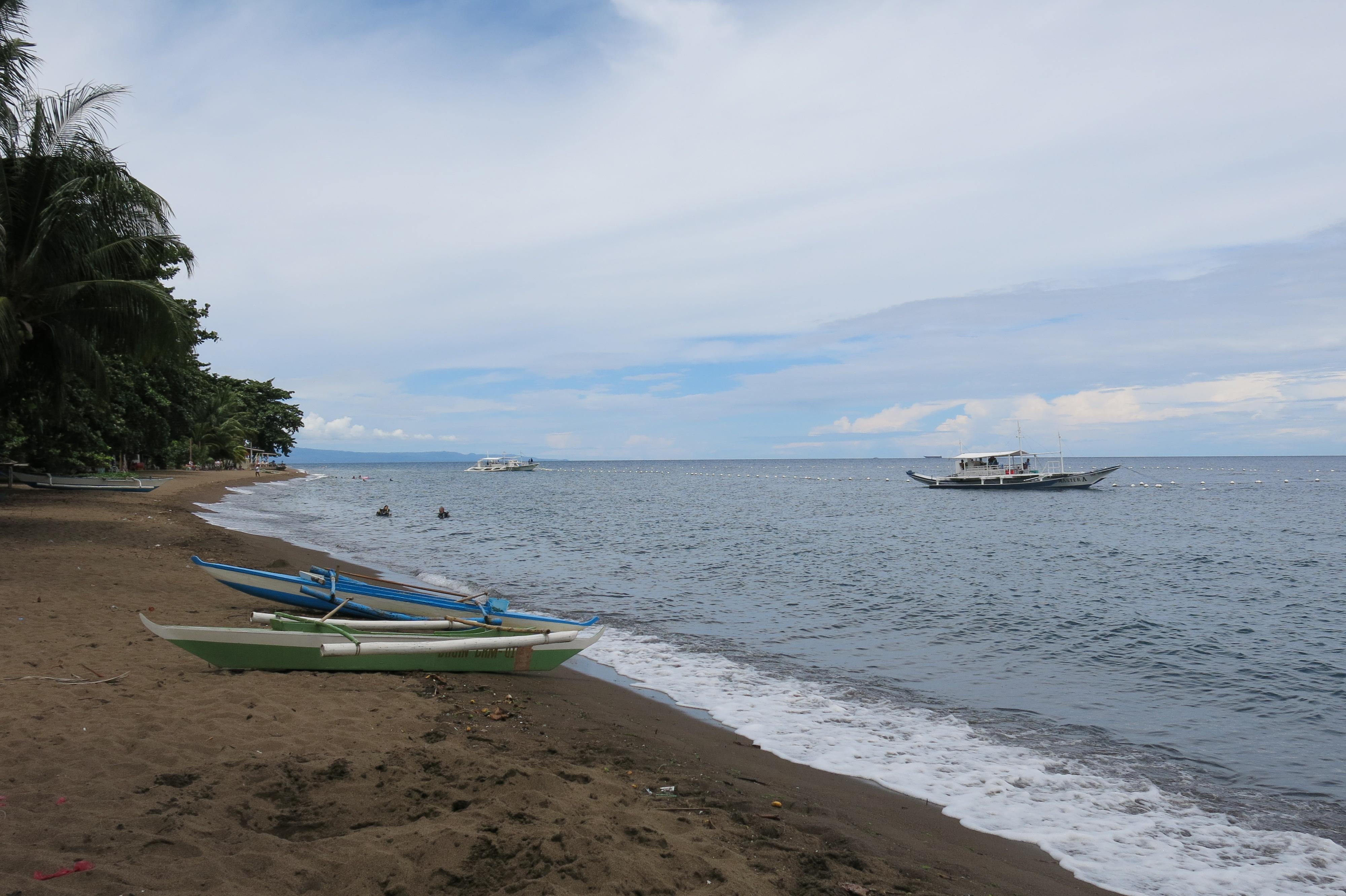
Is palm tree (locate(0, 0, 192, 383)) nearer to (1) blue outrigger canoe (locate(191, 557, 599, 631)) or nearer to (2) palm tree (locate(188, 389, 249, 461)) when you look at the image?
(1) blue outrigger canoe (locate(191, 557, 599, 631))

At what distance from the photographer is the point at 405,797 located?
5285 millimetres

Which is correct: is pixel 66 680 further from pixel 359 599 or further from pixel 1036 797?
pixel 1036 797

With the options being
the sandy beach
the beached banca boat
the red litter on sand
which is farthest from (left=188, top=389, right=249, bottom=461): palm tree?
the red litter on sand

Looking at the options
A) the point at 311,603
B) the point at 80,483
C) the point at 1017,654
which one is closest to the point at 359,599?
the point at 311,603

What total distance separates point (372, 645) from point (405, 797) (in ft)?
11.2

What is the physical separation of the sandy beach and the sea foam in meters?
0.40

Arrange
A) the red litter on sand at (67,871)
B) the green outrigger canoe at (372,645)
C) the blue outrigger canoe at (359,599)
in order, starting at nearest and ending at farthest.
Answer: the red litter on sand at (67,871)
the green outrigger canoe at (372,645)
the blue outrigger canoe at (359,599)

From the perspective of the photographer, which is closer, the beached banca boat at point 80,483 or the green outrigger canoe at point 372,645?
the green outrigger canoe at point 372,645

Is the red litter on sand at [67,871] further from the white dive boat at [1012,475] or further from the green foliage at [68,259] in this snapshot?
the white dive boat at [1012,475]

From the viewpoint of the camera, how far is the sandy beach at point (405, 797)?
426 centimetres

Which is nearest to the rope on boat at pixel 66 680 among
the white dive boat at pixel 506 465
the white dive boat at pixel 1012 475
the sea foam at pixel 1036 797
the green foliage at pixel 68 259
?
the sea foam at pixel 1036 797

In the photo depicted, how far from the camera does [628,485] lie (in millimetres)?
93750

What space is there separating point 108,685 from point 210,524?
62.9ft

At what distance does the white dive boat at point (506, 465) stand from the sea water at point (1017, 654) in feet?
363
